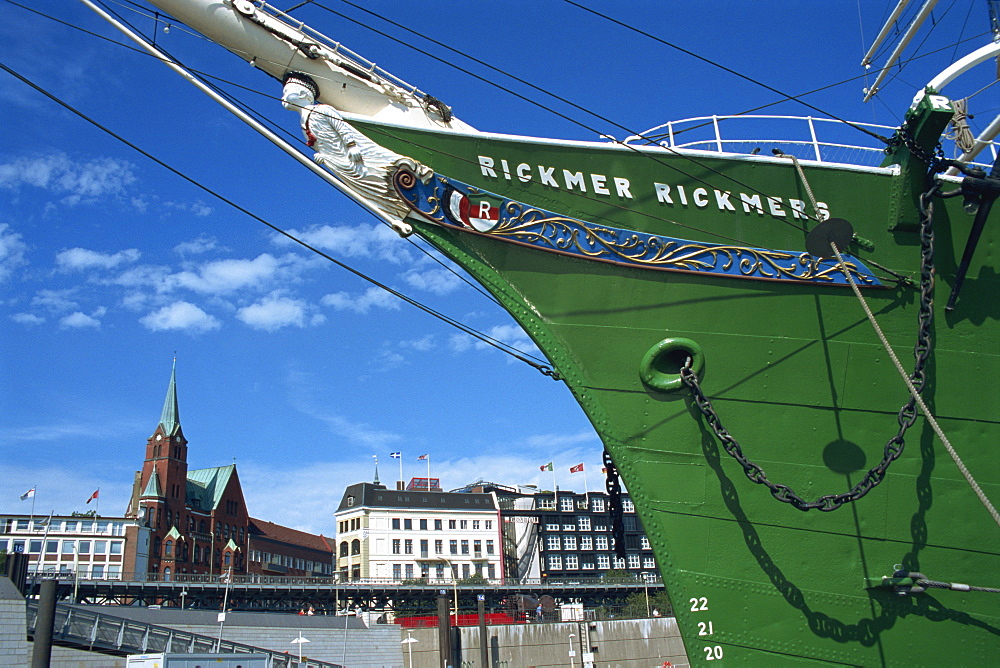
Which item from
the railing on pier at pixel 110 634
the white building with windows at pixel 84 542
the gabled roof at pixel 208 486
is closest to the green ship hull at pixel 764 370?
the railing on pier at pixel 110 634

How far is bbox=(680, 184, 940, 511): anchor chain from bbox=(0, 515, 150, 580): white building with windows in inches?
2604

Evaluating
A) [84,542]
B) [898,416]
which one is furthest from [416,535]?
[898,416]

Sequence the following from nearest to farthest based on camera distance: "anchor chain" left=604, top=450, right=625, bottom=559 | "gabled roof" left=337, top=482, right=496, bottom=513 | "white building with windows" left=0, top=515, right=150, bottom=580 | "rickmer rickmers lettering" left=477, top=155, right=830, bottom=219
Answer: "rickmer rickmers lettering" left=477, top=155, right=830, bottom=219 → "anchor chain" left=604, top=450, right=625, bottom=559 → "white building with windows" left=0, top=515, right=150, bottom=580 → "gabled roof" left=337, top=482, right=496, bottom=513

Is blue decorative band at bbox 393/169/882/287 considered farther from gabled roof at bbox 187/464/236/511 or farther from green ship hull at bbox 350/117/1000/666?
gabled roof at bbox 187/464/236/511

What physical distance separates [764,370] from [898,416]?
126 cm

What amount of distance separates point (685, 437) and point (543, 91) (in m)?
3.81

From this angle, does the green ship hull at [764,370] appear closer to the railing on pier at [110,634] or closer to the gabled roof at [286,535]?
the railing on pier at [110,634]

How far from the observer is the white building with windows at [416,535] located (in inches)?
2594

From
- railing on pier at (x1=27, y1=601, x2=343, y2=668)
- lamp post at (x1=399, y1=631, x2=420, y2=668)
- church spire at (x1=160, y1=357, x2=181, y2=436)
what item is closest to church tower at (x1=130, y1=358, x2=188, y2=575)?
church spire at (x1=160, y1=357, x2=181, y2=436)

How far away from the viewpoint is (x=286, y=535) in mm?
92188

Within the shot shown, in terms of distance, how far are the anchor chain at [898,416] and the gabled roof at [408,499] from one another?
6124 cm

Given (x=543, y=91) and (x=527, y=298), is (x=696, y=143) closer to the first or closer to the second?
(x=543, y=91)

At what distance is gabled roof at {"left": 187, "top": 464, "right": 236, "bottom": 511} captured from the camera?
266 ft

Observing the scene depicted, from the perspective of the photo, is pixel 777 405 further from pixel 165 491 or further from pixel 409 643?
pixel 165 491
